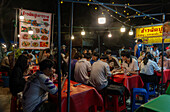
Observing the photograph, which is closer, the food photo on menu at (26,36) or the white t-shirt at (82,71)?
the white t-shirt at (82,71)

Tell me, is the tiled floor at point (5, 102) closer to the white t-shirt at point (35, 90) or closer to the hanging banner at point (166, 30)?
the white t-shirt at point (35, 90)

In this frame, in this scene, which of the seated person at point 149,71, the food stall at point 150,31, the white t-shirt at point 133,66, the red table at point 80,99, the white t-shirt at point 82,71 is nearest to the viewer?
the red table at point 80,99

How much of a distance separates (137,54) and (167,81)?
314cm

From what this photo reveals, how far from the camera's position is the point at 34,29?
19.5ft

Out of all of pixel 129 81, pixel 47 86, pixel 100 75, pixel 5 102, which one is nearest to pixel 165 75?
pixel 129 81

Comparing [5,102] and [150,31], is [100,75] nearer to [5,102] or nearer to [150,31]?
[5,102]

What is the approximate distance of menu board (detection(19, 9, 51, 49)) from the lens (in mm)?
5727

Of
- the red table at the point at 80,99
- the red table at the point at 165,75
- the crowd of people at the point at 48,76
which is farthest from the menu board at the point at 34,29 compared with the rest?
the red table at the point at 165,75

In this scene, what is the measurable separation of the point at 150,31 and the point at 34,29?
21.3 feet

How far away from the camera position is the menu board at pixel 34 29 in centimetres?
573

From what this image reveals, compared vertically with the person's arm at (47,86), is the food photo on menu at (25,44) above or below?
above

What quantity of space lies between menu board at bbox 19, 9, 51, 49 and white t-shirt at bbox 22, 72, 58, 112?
367 cm

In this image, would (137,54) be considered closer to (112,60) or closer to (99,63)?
(112,60)

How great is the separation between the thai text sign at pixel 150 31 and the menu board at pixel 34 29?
18.8 ft
